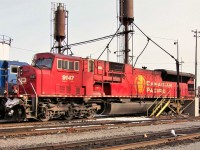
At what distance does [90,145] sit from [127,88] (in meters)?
14.3

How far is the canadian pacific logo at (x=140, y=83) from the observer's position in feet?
80.1

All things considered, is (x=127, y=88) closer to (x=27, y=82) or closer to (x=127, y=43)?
(x=27, y=82)

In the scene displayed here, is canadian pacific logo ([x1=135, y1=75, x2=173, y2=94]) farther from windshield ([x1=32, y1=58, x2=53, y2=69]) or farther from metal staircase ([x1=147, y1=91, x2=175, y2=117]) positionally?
windshield ([x1=32, y1=58, x2=53, y2=69])

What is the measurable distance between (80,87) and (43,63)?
2.78 meters

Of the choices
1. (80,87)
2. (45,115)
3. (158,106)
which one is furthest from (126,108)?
(45,115)

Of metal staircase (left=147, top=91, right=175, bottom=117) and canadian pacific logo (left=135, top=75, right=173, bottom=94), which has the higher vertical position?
canadian pacific logo (left=135, top=75, right=173, bottom=94)

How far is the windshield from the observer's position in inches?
728

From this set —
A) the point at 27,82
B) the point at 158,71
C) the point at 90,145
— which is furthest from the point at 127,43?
the point at 90,145

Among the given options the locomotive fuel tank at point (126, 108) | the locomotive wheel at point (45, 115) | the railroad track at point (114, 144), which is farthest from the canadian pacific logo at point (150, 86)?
the railroad track at point (114, 144)

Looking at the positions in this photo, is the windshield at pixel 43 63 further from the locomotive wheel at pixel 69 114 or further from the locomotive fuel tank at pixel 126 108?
the locomotive fuel tank at pixel 126 108

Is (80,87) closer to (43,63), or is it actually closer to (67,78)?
(67,78)

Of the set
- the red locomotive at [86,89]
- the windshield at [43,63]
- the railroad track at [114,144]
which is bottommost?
the railroad track at [114,144]

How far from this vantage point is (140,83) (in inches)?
976

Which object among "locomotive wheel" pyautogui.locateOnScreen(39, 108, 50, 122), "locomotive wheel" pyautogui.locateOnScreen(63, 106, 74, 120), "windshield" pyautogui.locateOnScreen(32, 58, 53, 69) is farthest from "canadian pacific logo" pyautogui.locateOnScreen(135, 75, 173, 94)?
"locomotive wheel" pyautogui.locateOnScreen(39, 108, 50, 122)
